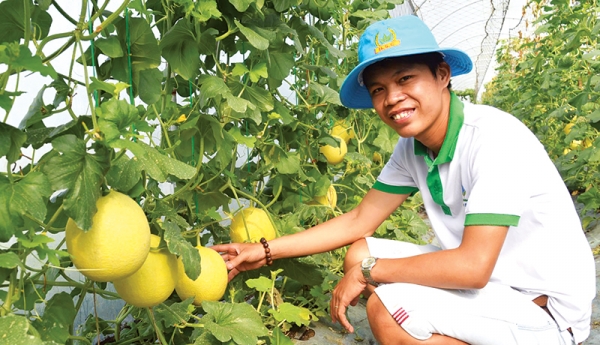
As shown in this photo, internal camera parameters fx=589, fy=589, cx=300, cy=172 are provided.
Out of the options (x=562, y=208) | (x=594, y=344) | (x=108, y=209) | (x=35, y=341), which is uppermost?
(x=108, y=209)

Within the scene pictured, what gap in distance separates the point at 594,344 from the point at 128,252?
187cm

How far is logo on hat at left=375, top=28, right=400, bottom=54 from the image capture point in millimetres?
1503

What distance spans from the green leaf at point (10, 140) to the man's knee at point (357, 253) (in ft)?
3.76

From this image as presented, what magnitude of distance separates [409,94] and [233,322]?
28.4 inches

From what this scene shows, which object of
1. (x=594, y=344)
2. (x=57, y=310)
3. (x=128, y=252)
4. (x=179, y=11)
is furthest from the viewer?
(x=594, y=344)

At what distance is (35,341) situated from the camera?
797 mm

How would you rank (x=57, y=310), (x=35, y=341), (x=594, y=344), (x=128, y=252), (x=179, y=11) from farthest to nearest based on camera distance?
(x=594, y=344), (x=179, y=11), (x=57, y=310), (x=128, y=252), (x=35, y=341)

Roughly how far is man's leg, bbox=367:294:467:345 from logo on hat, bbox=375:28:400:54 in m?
0.67

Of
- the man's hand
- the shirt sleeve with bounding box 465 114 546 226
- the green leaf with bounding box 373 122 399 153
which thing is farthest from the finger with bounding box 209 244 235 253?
the green leaf with bounding box 373 122 399 153

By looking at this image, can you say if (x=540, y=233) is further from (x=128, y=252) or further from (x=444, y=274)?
(x=128, y=252)

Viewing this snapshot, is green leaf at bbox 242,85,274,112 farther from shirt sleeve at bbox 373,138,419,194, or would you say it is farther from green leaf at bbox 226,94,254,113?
shirt sleeve at bbox 373,138,419,194

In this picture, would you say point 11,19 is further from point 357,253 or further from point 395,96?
point 357,253

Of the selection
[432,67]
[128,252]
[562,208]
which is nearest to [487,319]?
[562,208]

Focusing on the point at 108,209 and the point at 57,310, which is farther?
the point at 57,310
